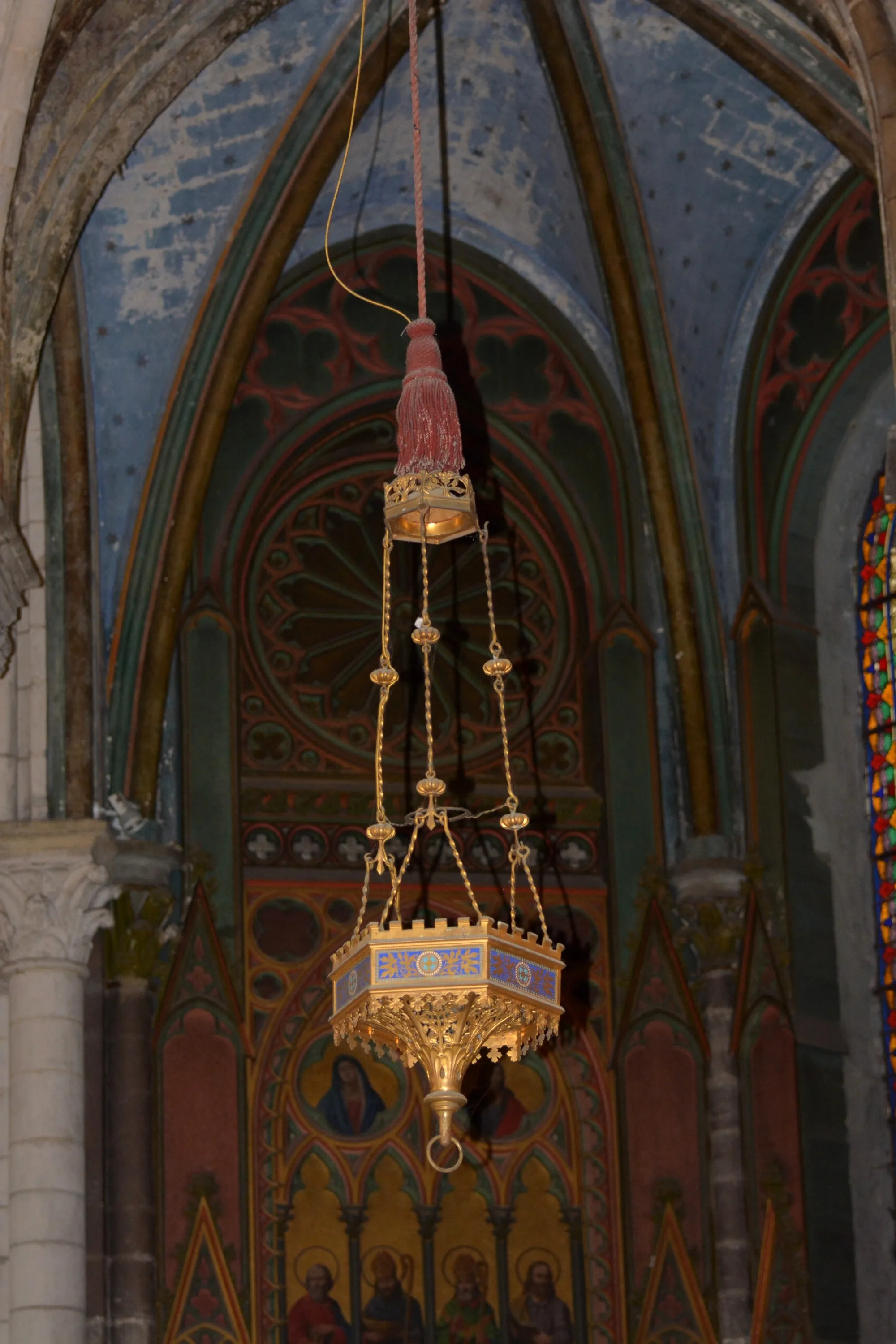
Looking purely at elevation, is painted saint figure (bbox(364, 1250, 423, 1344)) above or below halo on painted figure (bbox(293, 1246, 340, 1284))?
below

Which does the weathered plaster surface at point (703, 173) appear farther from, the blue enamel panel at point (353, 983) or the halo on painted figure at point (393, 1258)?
the blue enamel panel at point (353, 983)

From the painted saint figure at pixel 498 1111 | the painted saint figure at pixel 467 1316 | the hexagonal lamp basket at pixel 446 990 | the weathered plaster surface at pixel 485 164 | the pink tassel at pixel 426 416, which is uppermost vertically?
the weathered plaster surface at pixel 485 164

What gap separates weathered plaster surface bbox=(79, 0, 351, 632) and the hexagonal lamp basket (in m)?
4.68

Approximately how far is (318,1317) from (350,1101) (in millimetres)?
1133

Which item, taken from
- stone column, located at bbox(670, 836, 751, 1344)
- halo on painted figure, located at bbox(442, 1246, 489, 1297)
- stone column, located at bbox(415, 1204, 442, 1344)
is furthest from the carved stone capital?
stone column, located at bbox(670, 836, 751, 1344)

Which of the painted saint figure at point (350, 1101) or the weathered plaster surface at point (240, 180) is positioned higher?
the weathered plaster surface at point (240, 180)

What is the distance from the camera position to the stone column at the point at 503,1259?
16.4 meters

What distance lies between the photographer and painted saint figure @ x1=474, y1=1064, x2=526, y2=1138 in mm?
16781

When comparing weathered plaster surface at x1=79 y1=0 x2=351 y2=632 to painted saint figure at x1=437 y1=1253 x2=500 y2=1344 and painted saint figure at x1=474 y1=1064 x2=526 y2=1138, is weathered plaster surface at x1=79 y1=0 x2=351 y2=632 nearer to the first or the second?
painted saint figure at x1=474 y1=1064 x2=526 y2=1138

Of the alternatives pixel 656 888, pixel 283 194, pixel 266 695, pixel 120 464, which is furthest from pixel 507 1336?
pixel 283 194

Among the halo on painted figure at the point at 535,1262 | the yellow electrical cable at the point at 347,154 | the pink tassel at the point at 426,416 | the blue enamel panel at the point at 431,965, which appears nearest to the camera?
the blue enamel panel at the point at 431,965

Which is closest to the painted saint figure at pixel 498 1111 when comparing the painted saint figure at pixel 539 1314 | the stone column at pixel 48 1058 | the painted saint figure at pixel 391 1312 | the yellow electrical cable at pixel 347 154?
the painted saint figure at pixel 539 1314

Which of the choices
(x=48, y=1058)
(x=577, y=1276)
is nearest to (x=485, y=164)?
(x=48, y=1058)

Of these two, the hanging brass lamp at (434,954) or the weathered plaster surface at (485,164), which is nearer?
the hanging brass lamp at (434,954)
